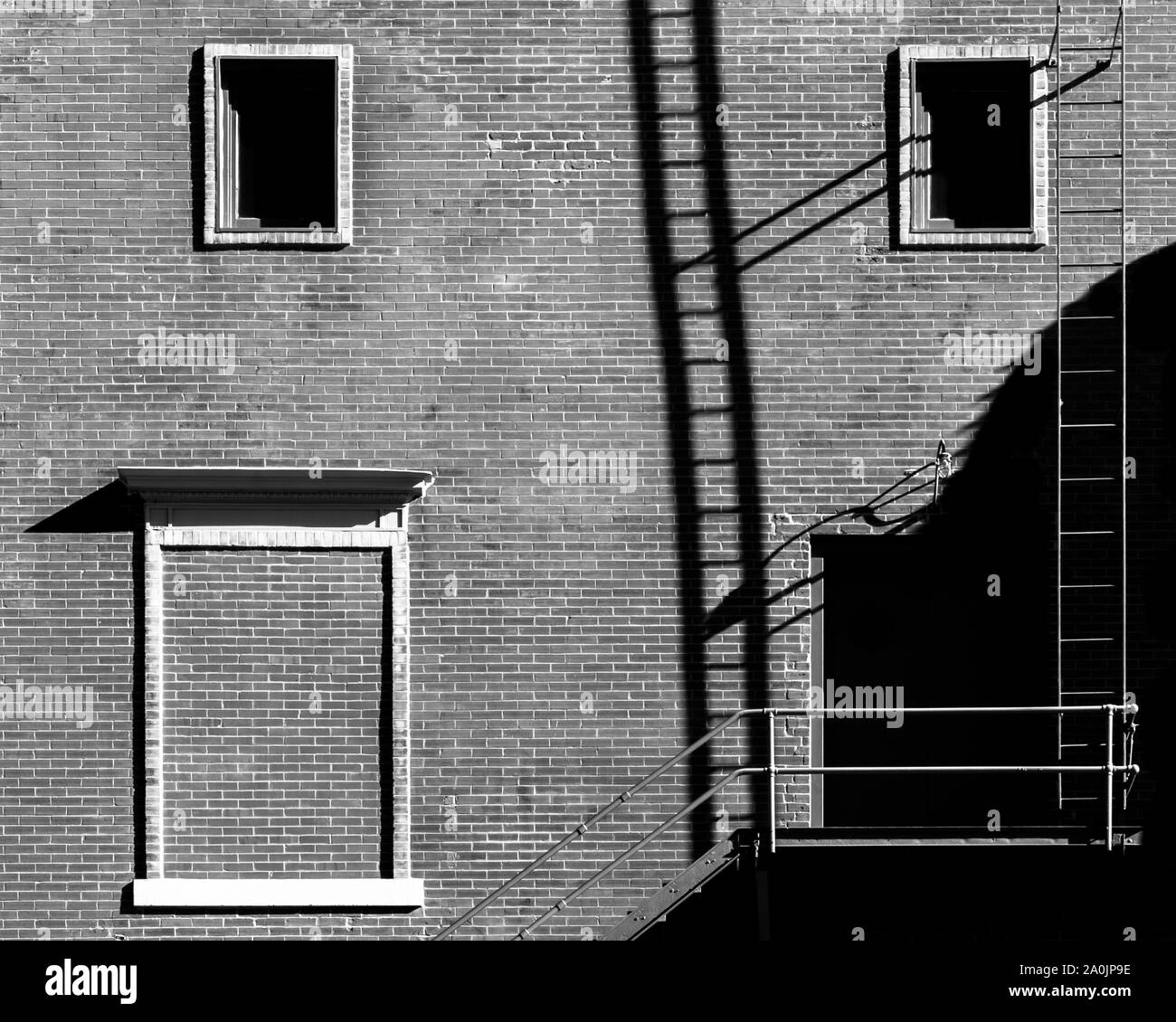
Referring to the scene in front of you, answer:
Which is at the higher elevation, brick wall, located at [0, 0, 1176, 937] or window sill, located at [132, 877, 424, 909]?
brick wall, located at [0, 0, 1176, 937]

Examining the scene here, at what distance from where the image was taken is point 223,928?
32.1ft

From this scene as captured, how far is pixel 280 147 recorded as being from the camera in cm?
1021

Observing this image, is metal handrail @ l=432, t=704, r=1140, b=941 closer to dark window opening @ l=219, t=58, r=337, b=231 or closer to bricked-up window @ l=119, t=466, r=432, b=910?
bricked-up window @ l=119, t=466, r=432, b=910

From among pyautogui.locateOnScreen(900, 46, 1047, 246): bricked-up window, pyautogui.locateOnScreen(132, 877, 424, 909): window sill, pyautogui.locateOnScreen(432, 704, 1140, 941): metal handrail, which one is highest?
pyautogui.locateOnScreen(900, 46, 1047, 246): bricked-up window

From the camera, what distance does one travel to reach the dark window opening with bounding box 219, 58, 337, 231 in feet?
33.2

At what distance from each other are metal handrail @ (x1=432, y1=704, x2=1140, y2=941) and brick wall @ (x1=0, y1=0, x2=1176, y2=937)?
23 cm

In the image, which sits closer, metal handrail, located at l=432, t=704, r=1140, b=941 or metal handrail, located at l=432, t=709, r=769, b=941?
metal handrail, located at l=432, t=704, r=1140, b=941

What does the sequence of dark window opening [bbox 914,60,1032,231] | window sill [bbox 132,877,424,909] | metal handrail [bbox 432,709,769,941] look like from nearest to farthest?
metal handrail [bbox 432,709,769,941]
window sill [bbox 132,877,424,909]
dark window opening [bbox 914,60,1032,231]

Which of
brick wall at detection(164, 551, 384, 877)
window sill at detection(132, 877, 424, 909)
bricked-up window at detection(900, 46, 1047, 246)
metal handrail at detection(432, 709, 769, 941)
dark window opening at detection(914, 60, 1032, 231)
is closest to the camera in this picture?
metal handrail at detection(432, 709, 769, 941)

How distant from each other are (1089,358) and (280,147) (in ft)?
20.2

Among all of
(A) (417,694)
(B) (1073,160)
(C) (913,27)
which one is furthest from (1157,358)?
(A) (417,694)

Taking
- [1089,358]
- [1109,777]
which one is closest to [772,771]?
[1109,777]

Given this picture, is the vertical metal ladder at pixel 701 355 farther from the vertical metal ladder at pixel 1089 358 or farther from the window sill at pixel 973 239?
the vertical metal ladder at pixel 1089 358

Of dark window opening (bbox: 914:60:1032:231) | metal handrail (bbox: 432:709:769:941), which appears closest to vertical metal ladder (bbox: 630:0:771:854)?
metal handrail (bbox: 432:709:769:941)
